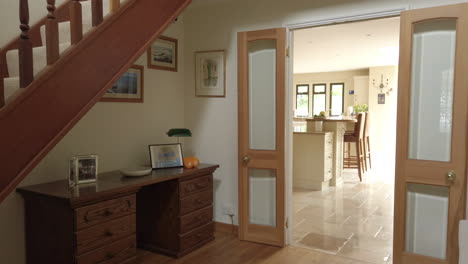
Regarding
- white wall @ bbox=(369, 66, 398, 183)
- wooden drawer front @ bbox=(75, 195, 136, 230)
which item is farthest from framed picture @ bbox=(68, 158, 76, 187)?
white wall @ bbox=(369, 66, 398, 183)

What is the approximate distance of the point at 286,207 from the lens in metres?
3.51

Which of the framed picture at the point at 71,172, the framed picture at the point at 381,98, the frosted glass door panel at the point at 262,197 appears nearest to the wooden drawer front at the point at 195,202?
the frosted glass door panel at the point at 262,197

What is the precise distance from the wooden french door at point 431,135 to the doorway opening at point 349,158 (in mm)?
482

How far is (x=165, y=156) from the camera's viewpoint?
136 inches

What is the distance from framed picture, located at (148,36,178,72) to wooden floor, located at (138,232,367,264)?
6.18 feet

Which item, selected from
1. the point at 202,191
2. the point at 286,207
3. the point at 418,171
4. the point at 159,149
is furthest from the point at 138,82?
the point at 418,171

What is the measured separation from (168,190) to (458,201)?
7.75 feet

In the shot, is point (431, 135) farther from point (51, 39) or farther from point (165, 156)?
point (51, 39)

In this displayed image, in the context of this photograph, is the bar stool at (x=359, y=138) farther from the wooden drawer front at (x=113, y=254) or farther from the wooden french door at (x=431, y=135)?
the wooden drawer front at (x=113, y=254)

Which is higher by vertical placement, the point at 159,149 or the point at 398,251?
the point at 159,149

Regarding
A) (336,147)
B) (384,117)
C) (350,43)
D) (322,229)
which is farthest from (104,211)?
(384,117)

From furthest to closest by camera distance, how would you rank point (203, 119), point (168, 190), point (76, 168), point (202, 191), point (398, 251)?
point (203, 119) → point (202, 191) → point (168, 190) → point (398, 251) → point (76, 168)

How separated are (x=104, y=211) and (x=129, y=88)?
134 centimetres

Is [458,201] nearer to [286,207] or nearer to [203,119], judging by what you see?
[286,207]
